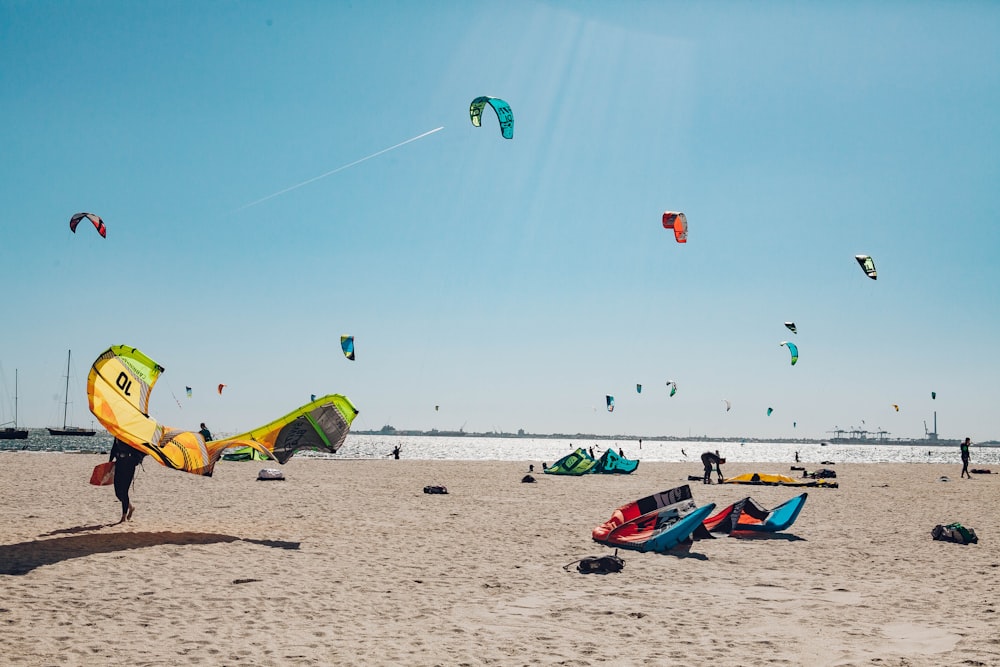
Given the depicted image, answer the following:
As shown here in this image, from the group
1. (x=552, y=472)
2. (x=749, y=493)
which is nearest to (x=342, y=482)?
(x=552, y=472)

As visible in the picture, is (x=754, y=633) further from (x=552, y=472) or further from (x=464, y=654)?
(x=552, y=472)

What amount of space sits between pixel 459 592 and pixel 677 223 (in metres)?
14.4

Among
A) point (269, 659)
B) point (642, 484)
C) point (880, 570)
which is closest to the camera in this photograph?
point (269, 659)

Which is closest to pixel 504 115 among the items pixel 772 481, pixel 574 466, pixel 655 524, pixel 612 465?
pixel 655 524

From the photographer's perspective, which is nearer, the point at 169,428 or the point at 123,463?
the point at 169,428

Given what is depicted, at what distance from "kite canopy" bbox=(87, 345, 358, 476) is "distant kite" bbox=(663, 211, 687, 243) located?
463 inches

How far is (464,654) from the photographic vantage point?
5.57m

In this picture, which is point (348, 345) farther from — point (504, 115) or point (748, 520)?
point (748, 520)

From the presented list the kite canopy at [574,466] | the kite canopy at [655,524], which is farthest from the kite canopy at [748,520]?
Result: the kite canopy at [574,466]

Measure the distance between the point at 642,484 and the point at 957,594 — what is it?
55.5ft

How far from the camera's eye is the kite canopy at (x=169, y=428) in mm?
9297

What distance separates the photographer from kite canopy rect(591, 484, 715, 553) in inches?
398

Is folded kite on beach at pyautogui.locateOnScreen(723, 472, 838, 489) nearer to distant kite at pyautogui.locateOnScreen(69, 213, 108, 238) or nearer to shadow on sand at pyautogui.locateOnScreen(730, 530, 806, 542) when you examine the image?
shadow on sand at pyautogui.locateOnScreen(730, 530, 806, 542)

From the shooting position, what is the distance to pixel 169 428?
10.0 metres
